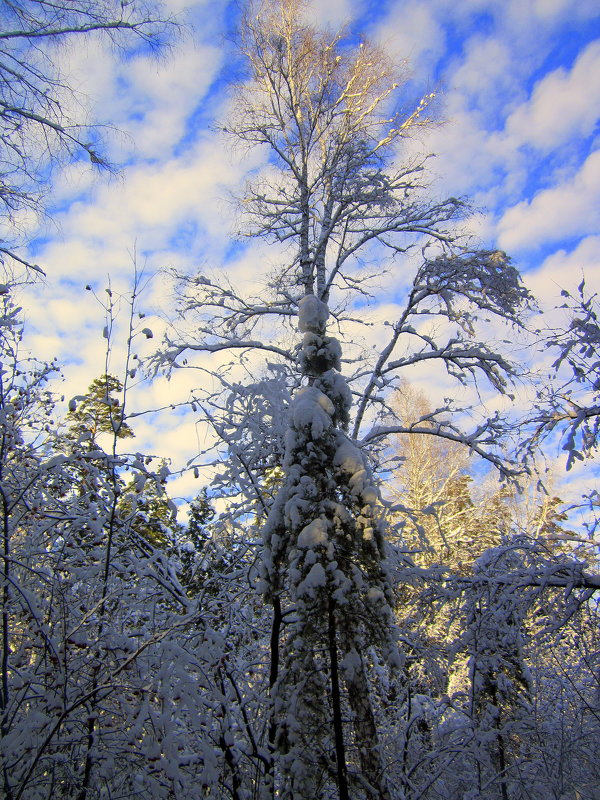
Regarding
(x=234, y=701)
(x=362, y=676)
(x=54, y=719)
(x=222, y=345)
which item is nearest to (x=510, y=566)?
(x=362, y=676)

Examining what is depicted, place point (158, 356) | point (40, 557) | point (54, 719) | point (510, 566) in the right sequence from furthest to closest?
point (158, 356) < point (510, 566) < point (40, 557) < point (54, 719)

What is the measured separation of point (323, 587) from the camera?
4.37 m

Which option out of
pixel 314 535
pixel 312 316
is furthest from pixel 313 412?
pixel 312 316

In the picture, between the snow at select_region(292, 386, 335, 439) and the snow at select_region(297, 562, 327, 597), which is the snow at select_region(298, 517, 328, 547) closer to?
the snow at select_region(297, 562, 327, 597)

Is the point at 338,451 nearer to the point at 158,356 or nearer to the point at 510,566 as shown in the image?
the point at 510,566

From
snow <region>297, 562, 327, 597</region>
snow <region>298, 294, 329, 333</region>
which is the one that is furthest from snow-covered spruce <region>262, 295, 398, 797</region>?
snow <region>298, 294, 329, 333</region>

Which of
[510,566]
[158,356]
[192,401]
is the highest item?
[158,356]

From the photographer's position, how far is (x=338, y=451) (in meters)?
5.26

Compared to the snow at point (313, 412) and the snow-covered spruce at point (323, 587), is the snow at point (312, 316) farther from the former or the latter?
the snow at point (313, 412)

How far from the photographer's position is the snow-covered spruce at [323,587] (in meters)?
4.23

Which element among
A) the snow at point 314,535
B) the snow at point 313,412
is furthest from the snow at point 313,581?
the snow at point 313,412

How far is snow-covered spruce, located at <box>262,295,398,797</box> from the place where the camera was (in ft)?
13.9

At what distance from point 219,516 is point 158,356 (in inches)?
148

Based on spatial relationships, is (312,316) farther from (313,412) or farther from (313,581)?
(313,581)
